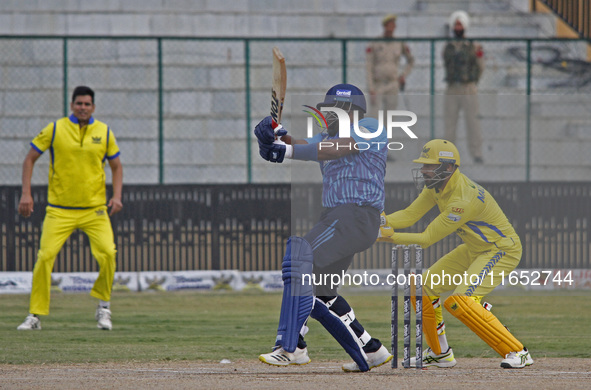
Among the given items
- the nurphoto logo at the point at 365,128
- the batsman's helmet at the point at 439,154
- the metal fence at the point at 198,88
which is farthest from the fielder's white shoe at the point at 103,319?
the metal fence at the point at 198,88

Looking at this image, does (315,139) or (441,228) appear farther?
(441,228)

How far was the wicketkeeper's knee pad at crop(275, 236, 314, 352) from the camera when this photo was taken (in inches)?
298

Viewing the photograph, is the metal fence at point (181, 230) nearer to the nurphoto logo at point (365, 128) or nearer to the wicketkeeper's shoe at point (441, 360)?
the nurphoto logo at point (365, 128)

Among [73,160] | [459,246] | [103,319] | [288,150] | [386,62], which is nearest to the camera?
[288,150]

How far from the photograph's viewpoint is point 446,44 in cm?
1698

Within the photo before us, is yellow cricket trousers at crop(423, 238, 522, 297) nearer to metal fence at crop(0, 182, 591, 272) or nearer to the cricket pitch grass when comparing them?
the cricket pitch grass

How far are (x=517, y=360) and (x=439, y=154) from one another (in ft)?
5.66

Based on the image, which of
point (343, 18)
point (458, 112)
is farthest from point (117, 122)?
point (458, 112)

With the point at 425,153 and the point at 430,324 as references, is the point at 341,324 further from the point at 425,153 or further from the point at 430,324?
the point at 425,153

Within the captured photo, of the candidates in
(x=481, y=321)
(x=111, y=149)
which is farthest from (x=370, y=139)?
(x=111, y=149)

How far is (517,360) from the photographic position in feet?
26.5


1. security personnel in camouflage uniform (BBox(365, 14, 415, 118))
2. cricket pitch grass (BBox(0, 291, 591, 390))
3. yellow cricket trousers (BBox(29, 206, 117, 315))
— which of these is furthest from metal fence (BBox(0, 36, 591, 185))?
yellow cricket trousers (BBox(29, 206, 117, 315))

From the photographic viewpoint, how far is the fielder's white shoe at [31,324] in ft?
34.9

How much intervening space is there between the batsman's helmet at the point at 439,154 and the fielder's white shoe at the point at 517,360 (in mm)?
1553
